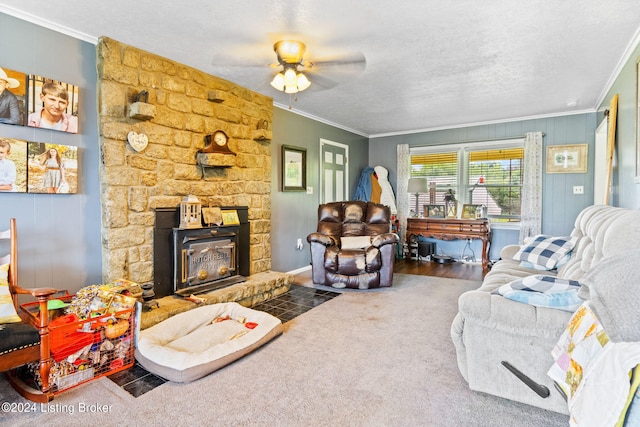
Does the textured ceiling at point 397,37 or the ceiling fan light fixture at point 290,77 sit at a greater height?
the textured ceiling at point 397,37

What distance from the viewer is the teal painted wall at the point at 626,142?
272 centimetres

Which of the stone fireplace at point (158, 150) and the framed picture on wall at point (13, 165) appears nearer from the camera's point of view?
the framed picture on wall at point (13, 165)

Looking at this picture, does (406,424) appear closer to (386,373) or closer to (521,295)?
(386,373)

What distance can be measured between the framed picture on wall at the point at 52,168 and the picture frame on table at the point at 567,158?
5792mm

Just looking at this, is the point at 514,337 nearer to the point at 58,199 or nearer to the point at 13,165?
the point at 58,199

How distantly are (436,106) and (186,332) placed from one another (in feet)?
13.1

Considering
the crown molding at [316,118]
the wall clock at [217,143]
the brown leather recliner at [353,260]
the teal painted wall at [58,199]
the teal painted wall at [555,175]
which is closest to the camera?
the teal painted wall at [58,199]

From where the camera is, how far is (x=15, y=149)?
2.32m

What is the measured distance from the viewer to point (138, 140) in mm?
2898

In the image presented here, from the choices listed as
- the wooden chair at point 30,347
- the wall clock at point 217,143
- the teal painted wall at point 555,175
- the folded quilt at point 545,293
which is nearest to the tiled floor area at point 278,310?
the wooden chair at point 30,347

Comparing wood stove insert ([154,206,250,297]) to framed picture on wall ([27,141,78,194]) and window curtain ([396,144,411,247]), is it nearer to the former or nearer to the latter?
framed picture on wall ([27,141,78,194])

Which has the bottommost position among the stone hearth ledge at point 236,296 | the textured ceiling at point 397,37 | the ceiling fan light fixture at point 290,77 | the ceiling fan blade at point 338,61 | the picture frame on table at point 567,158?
the stone hearth ledge at point 236,296

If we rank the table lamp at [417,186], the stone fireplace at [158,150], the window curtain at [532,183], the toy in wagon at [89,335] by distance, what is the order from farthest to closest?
1. the table lamp at [417,186]
2. the window curtain at [532,183]
3. the stone fireplace at [158,150]
4. the toy in wagon at [89,335]

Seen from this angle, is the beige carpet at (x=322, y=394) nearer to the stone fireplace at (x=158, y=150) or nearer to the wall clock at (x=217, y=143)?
the stone fireplace at (x=158, y=150)
